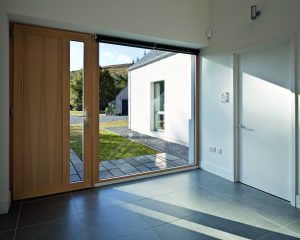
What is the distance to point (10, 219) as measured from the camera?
2477 millimetres

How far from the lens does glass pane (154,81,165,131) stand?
489 centimetres

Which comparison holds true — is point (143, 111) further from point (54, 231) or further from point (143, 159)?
point (54, 231)

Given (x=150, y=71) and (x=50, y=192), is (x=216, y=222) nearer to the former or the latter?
(x=50, y=192)

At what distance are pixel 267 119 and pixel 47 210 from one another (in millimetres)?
3111

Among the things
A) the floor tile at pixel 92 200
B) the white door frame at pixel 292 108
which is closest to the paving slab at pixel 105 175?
the floor tile at pixel 92 200

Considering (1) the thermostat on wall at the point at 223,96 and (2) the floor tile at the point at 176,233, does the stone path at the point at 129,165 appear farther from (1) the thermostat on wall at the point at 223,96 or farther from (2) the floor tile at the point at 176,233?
(2) the floor tile at the point at 176,233

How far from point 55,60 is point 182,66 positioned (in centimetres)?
284

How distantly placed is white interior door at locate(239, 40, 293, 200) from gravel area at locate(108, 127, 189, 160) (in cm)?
144

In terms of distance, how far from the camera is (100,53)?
11.4ft

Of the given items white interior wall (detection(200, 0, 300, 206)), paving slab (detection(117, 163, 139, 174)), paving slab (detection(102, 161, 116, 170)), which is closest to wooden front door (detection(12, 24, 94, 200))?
paving slab (detection(102, 161, 116, 170))

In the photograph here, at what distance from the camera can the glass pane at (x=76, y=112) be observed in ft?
10.7

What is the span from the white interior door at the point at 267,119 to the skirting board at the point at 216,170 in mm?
188

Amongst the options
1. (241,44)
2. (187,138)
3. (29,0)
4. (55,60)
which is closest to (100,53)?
(55,60)

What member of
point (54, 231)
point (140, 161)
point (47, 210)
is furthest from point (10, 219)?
point (140, 161)
